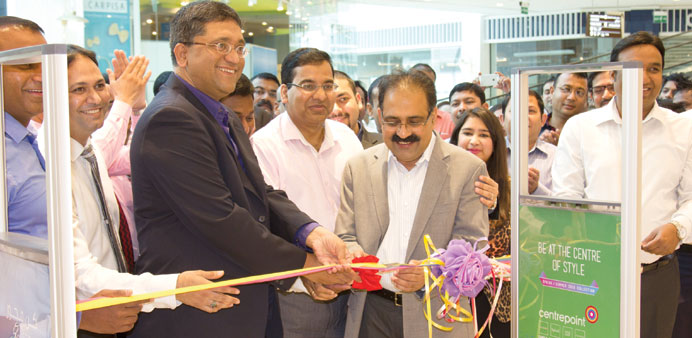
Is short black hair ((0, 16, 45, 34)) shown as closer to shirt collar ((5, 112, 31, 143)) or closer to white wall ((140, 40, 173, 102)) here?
shirt collar ((5, 112, 31, 143))

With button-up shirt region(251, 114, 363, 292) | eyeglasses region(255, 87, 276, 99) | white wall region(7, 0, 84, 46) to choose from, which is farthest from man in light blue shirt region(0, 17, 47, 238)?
white wall region(7, 0, 84, 46)

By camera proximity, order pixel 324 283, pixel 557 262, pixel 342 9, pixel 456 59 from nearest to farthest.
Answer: pixel 557 262, pixel 324 283, pixel 342 9, pixel 456 59

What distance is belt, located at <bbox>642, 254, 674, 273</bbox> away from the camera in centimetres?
306

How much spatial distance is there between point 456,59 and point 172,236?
1769 centimetres

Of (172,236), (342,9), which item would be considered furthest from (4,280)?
(342,9)

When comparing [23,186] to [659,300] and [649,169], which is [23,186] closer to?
[649,169]

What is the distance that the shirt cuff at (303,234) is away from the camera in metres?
2.64

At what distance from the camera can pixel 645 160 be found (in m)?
3.12

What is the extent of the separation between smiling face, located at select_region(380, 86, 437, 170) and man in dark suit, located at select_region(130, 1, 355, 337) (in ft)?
1.68

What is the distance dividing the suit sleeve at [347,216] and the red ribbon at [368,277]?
0.12 meters

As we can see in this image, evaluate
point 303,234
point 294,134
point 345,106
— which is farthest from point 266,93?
point 303,234

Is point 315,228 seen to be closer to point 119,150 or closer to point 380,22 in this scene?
point 119,150

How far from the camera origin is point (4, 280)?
1.69m

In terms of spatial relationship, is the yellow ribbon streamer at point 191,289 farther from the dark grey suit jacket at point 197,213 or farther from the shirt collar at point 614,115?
the shirt collar at point 614,115
